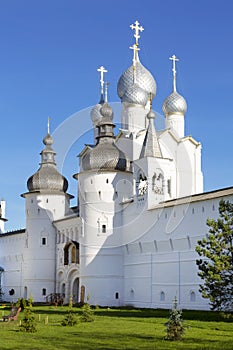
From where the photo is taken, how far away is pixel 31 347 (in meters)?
12.7

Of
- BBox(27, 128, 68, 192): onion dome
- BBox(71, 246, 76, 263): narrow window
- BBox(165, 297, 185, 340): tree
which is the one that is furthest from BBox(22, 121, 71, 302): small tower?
BBox(165, 297, 185, 340): tree

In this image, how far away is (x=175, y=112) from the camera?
38.9m

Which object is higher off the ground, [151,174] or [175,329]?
[151,174]

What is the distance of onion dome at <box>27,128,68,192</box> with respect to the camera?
125 ft

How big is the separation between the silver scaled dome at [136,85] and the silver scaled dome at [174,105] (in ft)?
3.92

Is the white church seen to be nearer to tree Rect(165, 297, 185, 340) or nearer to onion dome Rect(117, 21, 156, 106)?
onion dome Rect(117, 21, 156, 106)

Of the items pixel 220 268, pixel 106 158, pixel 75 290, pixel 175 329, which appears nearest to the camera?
pixel 175 329

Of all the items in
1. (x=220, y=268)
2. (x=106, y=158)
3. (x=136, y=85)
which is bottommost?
(x=220, y=268)

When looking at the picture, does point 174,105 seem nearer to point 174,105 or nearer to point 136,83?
point 174,105

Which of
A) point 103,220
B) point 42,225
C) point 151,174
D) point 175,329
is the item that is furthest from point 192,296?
point 42,225

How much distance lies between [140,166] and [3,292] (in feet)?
57.9

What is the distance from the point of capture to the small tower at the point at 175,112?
38.9 metres

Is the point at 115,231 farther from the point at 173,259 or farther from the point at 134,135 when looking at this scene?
the point at 134,135

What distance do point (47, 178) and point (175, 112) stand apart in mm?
9185
